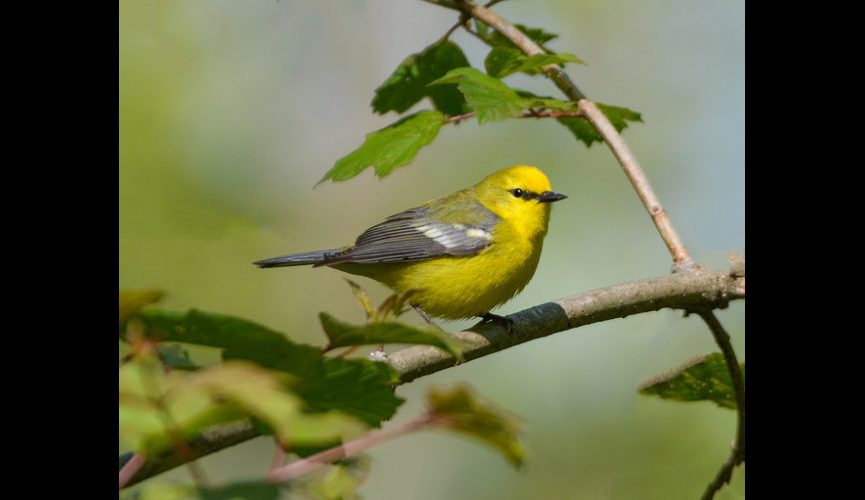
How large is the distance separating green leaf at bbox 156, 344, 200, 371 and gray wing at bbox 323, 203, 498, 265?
213 centimetres

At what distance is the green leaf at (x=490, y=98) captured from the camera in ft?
7.30

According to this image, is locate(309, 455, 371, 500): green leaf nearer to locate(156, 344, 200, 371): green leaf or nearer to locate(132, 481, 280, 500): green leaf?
locate(132, 481, 280, 500): green leaf

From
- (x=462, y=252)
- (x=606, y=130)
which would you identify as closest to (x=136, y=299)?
(x=606, y=130)

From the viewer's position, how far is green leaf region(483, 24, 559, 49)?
2.82m

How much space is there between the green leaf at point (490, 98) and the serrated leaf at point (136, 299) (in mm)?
1448

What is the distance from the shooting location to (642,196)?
247 centimetres

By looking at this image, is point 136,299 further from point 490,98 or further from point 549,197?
point 549,197

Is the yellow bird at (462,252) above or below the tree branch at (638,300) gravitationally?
above

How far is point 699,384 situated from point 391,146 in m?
1.07

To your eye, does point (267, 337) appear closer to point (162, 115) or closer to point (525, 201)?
point (525, 201)

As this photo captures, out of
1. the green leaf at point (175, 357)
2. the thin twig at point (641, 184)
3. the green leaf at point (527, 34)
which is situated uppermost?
the green leaf at point (527, 34)

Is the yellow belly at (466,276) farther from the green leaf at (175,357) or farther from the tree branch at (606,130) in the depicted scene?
the green leaf at (175,357)

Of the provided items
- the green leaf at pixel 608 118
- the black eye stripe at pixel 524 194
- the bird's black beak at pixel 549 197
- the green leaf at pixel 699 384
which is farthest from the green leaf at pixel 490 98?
the black eye stripe at pixel 524 194
